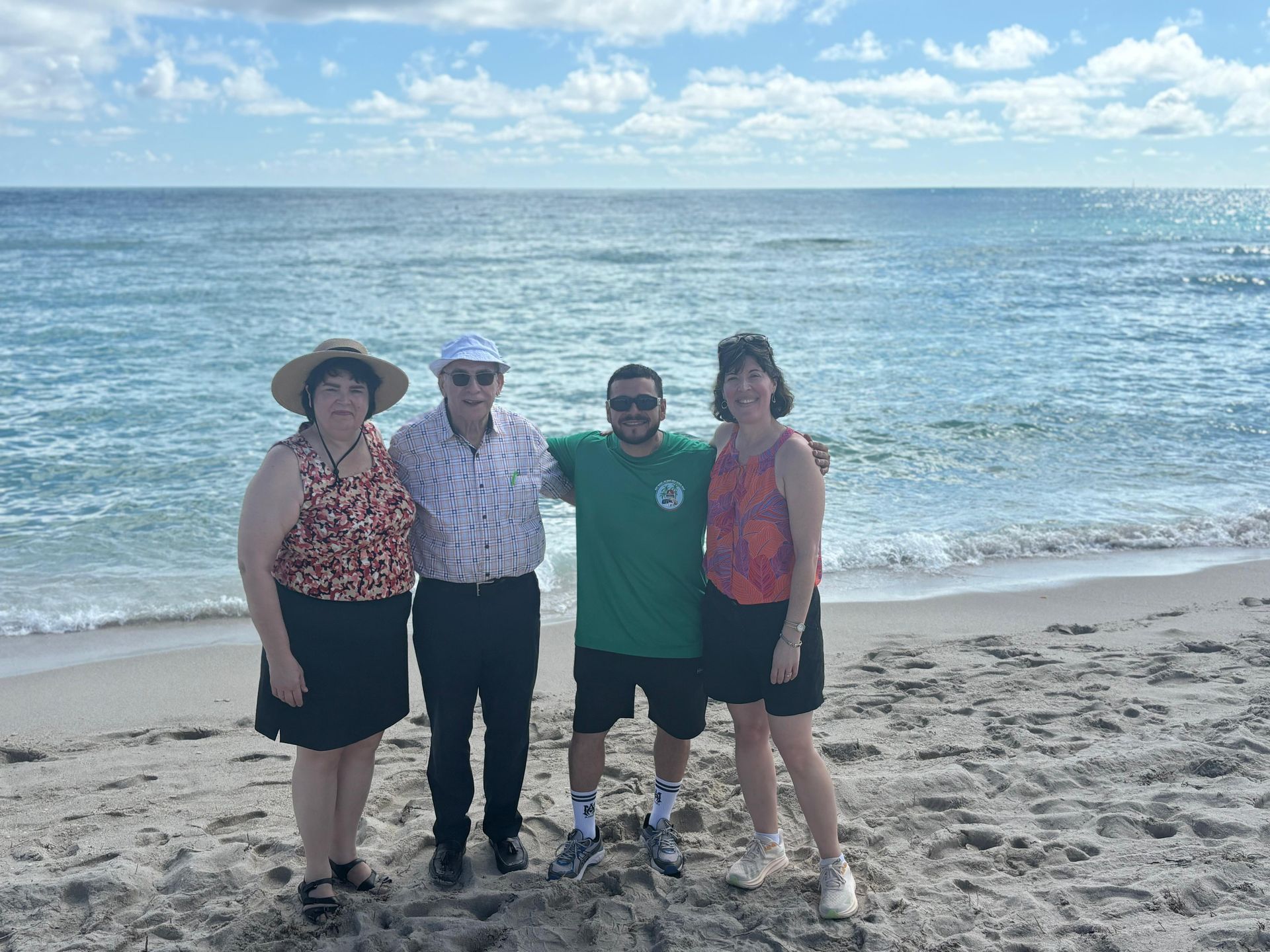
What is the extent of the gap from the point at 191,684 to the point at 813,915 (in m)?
4.23

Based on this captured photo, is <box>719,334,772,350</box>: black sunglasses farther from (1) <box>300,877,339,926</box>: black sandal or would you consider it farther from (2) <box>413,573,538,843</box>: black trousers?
(1) <box>300,877,339,926</box>: black sandal

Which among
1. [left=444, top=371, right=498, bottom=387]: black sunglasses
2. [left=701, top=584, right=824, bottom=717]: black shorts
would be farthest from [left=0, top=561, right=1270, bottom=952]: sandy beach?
[left=444, top=371, right=498, bottom=387]: black sunglasses

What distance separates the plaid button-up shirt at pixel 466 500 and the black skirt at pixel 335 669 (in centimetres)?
24

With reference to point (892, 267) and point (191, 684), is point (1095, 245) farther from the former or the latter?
point (191, 684)

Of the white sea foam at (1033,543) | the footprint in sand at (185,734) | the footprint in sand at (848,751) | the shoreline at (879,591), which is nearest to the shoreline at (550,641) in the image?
the shoreline at (879,591)

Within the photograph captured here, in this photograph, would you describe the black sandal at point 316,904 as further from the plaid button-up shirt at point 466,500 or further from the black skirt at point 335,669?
the plaid button-up shirt at point 466,500

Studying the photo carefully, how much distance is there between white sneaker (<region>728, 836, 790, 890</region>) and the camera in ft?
11.8

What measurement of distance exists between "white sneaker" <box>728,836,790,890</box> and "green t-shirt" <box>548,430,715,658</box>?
82cm

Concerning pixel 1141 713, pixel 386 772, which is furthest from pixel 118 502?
pixel 1141 713

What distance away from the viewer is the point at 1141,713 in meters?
4.92

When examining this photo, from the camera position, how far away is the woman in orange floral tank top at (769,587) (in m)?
3.37

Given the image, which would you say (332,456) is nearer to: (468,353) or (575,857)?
(468,353)

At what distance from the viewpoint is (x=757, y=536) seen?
341 cm

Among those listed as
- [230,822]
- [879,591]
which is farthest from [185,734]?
[879,591]
